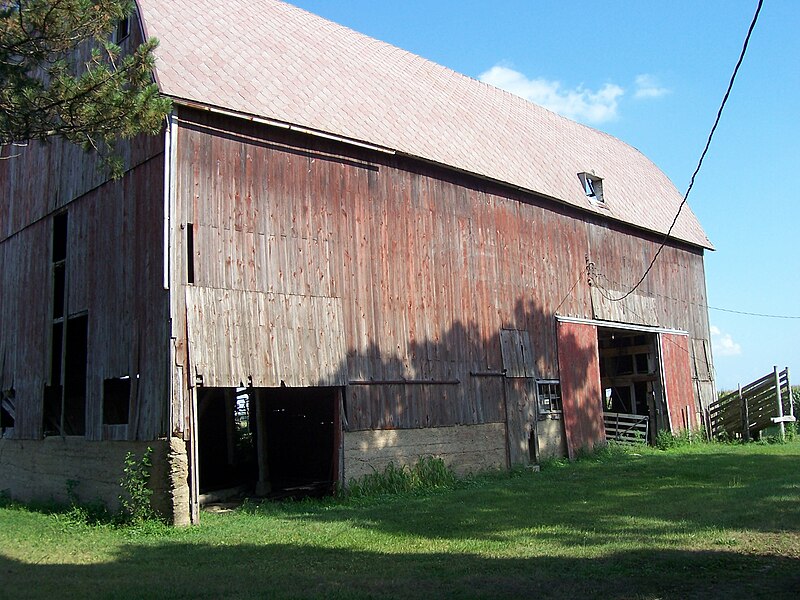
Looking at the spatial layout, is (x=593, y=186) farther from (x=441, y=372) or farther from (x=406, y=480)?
(x=406, y=480)

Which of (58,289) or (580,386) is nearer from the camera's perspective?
(58,289)

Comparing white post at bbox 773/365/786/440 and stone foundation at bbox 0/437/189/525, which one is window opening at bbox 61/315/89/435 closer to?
stone foundation at bbox 0/437/189/525

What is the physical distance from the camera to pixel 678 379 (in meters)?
23.2

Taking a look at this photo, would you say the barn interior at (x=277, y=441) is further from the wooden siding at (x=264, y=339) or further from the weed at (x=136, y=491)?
the weed at (x=136, y=491)

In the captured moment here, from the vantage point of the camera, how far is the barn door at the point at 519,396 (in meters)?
17.3

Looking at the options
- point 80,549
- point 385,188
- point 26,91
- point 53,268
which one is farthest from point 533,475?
point 26,91

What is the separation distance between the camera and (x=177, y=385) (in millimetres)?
11750

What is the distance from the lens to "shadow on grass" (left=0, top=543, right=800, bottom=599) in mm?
6898

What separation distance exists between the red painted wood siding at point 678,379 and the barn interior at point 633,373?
291 millimetres

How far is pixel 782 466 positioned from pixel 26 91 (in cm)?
1528

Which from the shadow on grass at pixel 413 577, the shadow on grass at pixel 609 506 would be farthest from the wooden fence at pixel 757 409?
the shadow on grass at pixel 413 577

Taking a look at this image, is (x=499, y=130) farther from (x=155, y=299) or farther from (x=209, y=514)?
(x=209, y=514)

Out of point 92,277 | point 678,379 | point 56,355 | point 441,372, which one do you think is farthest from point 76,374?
point 678,379

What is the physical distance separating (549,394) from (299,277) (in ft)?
25.6
